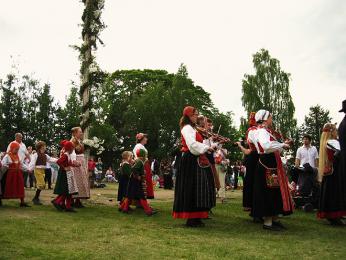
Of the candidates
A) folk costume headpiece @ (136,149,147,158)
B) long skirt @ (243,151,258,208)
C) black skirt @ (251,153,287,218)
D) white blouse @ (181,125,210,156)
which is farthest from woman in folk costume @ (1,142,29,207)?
black skirt @ (251,153,287,218)

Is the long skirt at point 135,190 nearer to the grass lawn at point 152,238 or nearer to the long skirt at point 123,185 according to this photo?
the grass lawn at point 152,238

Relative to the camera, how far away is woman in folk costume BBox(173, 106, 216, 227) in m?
7.43

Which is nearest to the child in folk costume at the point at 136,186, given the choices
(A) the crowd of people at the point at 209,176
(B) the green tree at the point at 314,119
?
(A) the crowd of people at the point at 209,176

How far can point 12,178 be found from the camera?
10438mm

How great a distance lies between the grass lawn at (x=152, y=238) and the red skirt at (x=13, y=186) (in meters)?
1.21

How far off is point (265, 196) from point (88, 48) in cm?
690

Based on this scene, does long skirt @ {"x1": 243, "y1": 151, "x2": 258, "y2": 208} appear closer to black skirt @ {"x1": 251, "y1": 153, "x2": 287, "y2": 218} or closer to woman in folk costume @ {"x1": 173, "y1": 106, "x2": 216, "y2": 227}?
black skirt @ {"x1": 251, "y1": 153, "x2": 287, "y2": 218}

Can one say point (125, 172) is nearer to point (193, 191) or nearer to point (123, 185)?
point (123, 185)

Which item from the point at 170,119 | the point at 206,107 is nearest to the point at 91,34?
the point at 170,119

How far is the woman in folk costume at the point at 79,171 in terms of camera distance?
1042 cm

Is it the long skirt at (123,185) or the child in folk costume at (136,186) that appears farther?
the long skirt at (123,185)

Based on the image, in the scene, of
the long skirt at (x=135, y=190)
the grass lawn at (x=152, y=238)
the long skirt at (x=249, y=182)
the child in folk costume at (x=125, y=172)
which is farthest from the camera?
the child in folk costume at (x=125, y=172)

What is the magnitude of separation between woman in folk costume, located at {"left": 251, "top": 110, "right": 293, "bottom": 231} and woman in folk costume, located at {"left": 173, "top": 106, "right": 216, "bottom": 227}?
80 centimetres

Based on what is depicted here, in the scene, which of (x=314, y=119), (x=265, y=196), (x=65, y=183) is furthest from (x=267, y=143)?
(x=314, y=119)
